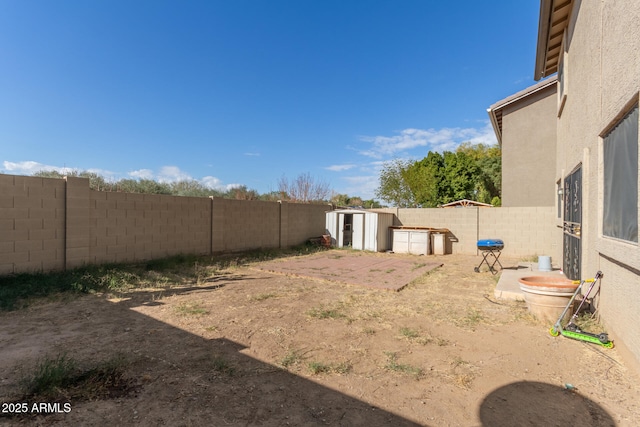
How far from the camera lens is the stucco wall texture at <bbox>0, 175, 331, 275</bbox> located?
5535 mm

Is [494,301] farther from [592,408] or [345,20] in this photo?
[345,20]

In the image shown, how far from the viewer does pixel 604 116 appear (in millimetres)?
3490

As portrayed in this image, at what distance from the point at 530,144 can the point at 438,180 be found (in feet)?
49.5

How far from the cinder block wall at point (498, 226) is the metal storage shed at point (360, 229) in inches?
56.2

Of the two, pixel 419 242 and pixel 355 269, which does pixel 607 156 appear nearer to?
pixel 355 269

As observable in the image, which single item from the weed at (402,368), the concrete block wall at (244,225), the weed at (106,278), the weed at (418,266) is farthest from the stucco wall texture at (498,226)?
the weed at (402,368)

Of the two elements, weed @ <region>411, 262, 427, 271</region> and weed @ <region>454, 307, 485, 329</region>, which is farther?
weed @ <region>411, 262, 427, 271</region>

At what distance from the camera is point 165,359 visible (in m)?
3.09

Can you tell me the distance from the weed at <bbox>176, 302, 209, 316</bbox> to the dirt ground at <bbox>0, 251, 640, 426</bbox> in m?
0.01

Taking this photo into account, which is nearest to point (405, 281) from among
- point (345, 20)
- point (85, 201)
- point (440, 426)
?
point (440, 426)

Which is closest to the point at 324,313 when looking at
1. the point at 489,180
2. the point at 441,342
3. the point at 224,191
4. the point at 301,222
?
the point at 441,342

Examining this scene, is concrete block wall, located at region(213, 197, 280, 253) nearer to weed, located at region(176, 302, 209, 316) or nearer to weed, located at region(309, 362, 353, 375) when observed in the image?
weed, located at region(176, 302, 209, 316)

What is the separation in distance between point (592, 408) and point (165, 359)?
366cm

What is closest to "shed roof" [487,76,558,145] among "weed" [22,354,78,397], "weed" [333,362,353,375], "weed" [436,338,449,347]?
"weed" [436,338,449,347]
